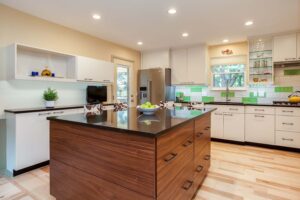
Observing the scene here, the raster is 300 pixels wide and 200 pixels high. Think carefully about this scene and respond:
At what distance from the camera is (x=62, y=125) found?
5.60 feet

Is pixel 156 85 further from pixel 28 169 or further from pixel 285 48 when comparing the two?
pixel 28 169

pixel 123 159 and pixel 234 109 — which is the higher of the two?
pixel 234 109

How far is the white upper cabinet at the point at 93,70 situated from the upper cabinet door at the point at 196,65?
213cm

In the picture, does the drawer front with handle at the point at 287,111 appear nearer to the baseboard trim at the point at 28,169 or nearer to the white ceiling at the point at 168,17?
the white ceiling at the point at 168,17

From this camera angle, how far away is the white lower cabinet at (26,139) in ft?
7.95

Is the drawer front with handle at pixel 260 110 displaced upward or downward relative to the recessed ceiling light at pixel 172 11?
downward

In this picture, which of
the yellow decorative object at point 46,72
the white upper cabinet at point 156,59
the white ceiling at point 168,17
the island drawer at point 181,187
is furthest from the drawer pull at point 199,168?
the white upper cabinet at point 156,59

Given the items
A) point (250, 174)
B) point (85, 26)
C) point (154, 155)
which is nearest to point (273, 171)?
point (250, 174)

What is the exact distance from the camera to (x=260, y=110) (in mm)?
3758

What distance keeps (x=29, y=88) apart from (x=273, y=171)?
4025 mm

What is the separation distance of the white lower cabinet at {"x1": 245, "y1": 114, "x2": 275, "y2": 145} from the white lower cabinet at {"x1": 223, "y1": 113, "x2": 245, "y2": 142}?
101mm

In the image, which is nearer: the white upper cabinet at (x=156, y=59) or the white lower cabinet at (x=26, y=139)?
the white lower cabinet at (x=26, y=139)

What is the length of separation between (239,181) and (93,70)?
10.4 feet

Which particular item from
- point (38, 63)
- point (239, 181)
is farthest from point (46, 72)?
point (239, 181)
